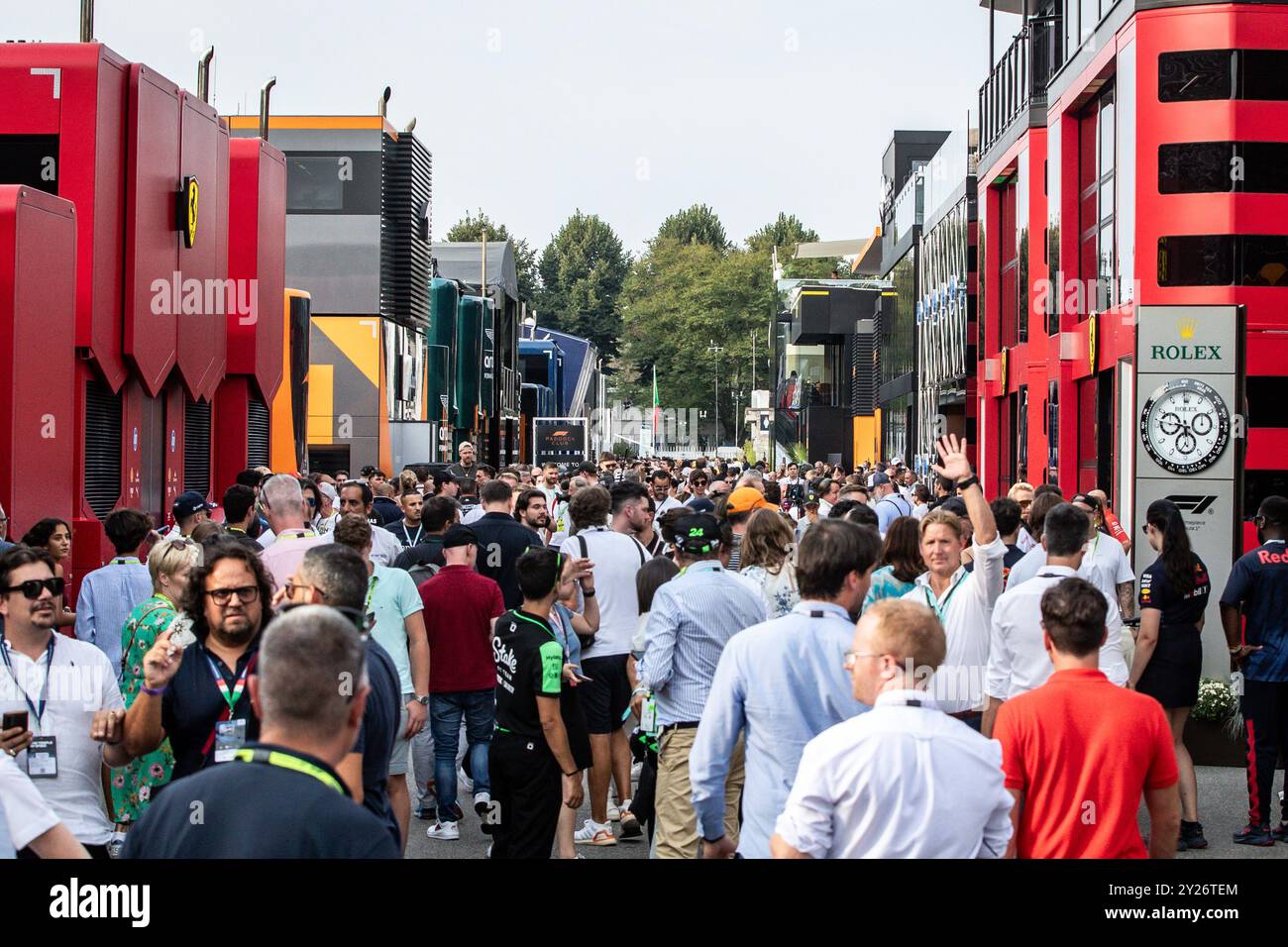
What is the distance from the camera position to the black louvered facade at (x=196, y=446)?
16945mm

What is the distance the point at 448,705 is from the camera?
9320 mm

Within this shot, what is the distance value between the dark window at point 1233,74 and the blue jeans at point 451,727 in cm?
1424

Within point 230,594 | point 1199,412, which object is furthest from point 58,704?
point 1199,412

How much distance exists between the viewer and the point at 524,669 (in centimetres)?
750

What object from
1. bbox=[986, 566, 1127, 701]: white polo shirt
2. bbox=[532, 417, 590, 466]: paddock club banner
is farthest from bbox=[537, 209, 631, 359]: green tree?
bbox=[986, 566, 1127, 701]: white polo shirt

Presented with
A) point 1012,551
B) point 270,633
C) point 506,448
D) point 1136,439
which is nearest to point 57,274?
point 1012,551

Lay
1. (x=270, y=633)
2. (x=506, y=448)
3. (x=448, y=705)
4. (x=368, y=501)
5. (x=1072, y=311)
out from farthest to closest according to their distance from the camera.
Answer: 1. (x=506, y=448)
2. (x=1072, y=311)
3. (x=368, y=501)
4. (x=448, y=705)
5. (x=270, y=633)

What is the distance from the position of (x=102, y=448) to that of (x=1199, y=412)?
29.6 ft

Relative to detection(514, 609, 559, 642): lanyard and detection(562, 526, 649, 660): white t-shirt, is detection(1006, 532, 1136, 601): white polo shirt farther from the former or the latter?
detection(514, 609, 559, 642): lanyard

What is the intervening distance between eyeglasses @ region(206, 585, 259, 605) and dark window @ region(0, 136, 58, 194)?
8666 millimetres

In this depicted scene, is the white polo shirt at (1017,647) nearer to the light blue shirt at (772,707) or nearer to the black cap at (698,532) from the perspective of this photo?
the black cap at (698,532)

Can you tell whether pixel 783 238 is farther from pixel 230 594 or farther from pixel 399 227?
pixel 230 594
